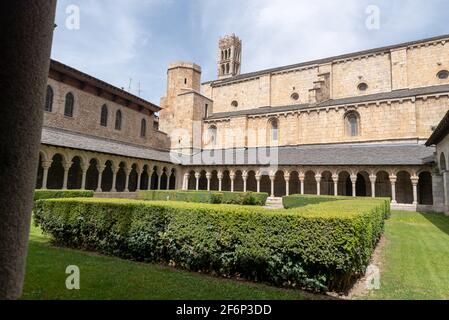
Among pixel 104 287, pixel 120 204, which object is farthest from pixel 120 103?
pixel 104 287

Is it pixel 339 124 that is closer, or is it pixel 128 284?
pixel 128 284

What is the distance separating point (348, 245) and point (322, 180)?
1964 cm

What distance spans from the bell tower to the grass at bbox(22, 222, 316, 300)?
43.4m

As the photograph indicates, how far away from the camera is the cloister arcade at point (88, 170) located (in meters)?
16.6

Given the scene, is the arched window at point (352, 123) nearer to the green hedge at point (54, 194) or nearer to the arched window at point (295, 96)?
the arched window at point (295, 96)

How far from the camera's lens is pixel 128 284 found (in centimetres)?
402

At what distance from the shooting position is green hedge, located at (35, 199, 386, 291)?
4.12m

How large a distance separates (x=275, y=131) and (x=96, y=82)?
53.9 ft

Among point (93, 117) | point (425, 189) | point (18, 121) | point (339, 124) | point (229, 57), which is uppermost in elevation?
point (229, 57)

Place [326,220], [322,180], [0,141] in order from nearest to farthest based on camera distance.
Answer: [0,141], [326,220], [322,180]

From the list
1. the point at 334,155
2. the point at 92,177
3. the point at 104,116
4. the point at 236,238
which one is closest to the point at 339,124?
the point at 334,155

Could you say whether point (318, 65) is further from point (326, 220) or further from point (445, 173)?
point (326, 220)

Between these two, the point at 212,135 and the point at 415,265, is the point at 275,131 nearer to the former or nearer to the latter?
the point at 212,135

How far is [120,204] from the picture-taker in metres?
5.91
